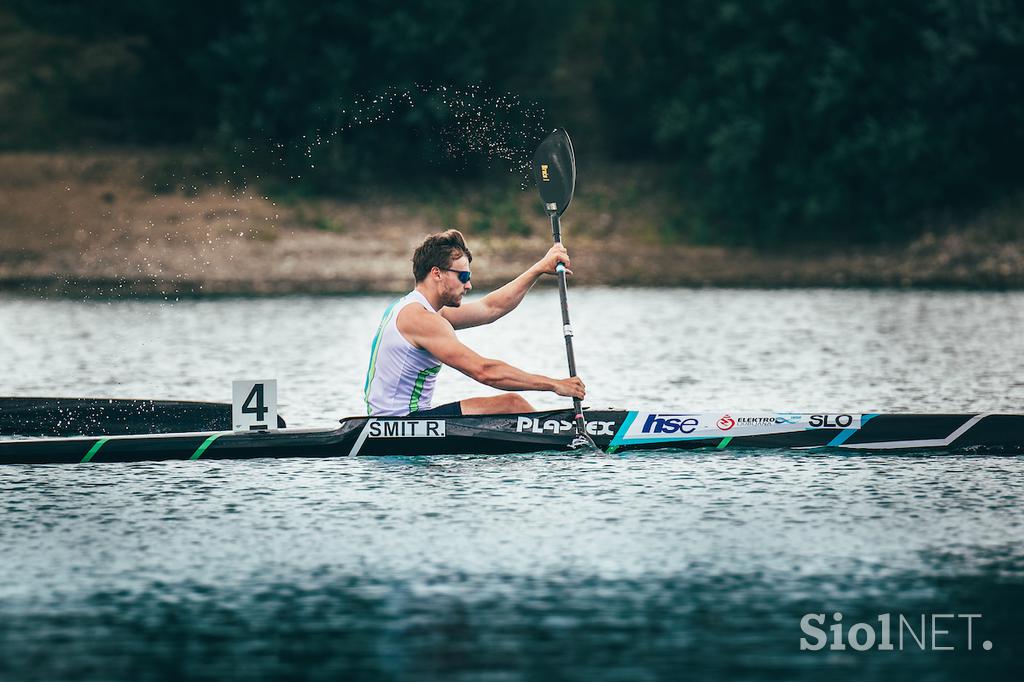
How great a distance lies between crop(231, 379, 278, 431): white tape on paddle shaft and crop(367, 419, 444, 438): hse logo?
724 mm

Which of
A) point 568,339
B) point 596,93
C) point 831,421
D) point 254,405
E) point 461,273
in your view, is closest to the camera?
point 254,405

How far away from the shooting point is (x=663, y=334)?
2206 cm

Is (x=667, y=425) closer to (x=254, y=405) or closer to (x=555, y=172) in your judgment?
(x=254, y=405)

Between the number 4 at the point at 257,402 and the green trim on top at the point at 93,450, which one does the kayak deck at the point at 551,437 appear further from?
the number 4 at the point at 257,402

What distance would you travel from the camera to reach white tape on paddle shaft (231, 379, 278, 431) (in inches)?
426

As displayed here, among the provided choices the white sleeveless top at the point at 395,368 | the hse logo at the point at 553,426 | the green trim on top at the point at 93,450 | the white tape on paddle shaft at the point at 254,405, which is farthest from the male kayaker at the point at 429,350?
the green trim on top at the point at 93,450

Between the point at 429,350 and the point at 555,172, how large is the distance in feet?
9.39

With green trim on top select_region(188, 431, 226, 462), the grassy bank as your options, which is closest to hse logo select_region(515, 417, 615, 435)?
green trim on top select_region(188, 431, 226, 462)

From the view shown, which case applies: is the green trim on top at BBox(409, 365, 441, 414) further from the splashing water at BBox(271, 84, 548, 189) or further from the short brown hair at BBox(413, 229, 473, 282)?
the splashing water at BBox(271, 84, 548, 189)

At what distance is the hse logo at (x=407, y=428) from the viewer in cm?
1078

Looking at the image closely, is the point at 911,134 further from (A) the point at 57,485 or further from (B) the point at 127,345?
(A) the point at 57,485

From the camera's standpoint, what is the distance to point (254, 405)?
10.8 metres

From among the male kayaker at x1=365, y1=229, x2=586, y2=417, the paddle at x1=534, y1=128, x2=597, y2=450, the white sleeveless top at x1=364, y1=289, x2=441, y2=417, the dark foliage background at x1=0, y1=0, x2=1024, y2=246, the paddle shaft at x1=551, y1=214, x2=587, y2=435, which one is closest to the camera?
the paddle shaft at x1=551, y1=214, x2=587, y2=435

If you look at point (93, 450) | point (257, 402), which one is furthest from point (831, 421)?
point (93, 450)
